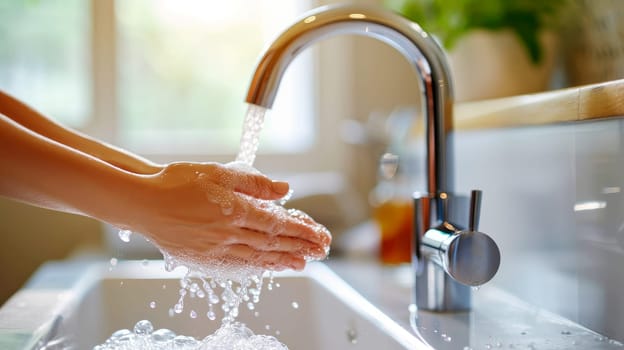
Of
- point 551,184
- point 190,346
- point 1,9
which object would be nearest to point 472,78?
point 551,184

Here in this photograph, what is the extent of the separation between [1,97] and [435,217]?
48cm

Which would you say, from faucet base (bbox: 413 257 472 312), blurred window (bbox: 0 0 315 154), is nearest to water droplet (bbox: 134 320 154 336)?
faucet base (bbox: 413 257 472 312)

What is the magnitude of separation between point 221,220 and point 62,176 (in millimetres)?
124

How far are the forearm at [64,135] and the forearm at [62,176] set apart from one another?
0.20 meters

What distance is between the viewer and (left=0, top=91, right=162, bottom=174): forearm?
0.80m

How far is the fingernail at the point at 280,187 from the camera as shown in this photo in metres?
0.64

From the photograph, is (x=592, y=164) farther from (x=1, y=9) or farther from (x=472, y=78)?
(x=1, y=9)

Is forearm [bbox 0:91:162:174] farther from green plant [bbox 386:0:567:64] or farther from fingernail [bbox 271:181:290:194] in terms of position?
green plant [bbox 386:0:567:64]

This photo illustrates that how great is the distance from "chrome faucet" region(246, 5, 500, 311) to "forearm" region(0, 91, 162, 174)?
0.15 m

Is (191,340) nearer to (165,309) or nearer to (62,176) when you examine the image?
(165,309)

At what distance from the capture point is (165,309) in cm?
95

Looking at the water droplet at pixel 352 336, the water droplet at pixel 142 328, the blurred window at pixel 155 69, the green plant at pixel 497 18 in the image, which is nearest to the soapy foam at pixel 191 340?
the water droplet at pixel 142 328

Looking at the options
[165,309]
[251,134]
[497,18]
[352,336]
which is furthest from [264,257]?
[497,18]

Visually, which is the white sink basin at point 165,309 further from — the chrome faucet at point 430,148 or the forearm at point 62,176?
the forearm at point 62,176
